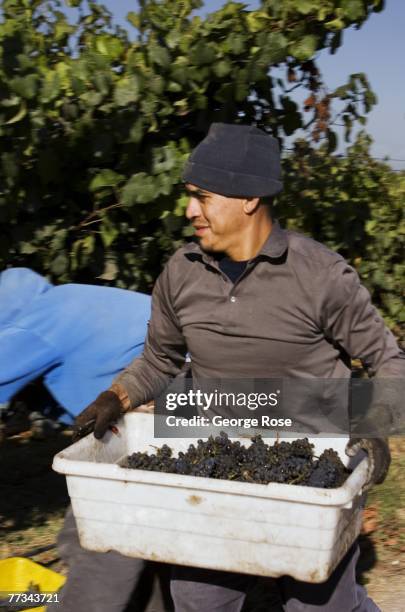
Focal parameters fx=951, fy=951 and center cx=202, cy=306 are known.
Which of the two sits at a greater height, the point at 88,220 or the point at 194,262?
the point at 194,262

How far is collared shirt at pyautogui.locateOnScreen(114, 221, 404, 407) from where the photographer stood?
2.67m

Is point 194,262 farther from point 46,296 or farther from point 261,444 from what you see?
point 46,296

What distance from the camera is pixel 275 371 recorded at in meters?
2.80

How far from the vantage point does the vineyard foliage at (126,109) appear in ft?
13.0

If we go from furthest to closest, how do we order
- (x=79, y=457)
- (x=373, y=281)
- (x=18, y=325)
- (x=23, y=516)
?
1. (x=373, y=281)
2. (x=23, y=516)
3. (x=18, y=325)
4. (x=79, y=457)

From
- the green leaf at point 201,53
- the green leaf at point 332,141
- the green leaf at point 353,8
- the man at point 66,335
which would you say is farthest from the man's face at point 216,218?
the green leaf at point 332,141

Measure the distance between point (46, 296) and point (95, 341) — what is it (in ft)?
0.86

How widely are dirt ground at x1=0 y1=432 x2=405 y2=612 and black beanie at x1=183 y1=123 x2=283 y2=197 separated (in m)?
1.36

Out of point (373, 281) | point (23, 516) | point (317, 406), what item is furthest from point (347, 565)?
point (373, 281)

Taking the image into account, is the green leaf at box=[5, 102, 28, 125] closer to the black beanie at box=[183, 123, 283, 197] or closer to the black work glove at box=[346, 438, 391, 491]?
the black beanie at box=[183, 123, 283, 197]

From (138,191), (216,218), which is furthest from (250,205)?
(138,191)

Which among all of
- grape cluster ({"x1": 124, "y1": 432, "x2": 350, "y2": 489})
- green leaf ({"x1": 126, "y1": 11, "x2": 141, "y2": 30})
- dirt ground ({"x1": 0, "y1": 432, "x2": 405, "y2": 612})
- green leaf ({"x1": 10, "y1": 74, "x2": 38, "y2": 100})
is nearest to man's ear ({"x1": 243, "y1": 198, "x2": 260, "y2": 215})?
grape cluster ({"x1": 124, "y1": 432, "x2": 350, "y2": 489})

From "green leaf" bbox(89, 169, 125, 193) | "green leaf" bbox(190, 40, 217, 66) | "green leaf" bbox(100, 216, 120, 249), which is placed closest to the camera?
"green leaf" bbox(190, 40, 217, 66)

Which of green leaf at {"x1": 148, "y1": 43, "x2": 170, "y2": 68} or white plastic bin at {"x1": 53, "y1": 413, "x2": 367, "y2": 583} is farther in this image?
green leaf at {"x1": 148, "y1": 43, "x2": 170, "y2": 68}
